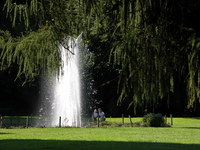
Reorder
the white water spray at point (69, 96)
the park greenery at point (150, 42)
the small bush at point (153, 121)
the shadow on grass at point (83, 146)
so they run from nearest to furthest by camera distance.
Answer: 1. the park greenery at point (150, 42)
2. the shadow on grass at point (83, 146)
3. the small bush at point (153, 121)
4. the white water spray at point (69, 96)

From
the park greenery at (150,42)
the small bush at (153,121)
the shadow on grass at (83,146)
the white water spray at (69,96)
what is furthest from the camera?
the white water spray at (69,96)

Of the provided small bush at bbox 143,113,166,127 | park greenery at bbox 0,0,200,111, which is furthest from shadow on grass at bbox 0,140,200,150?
small bush at bbox 143,113,166,127

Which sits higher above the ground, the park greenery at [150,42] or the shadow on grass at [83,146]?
the park greenery at [150,42]

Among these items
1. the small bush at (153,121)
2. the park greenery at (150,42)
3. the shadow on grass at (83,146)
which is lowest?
the shadow on grass at (83,146)

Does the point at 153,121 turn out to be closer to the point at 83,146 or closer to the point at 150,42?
the point at 83,146

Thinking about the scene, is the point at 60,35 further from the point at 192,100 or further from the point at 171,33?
the point at 192,100

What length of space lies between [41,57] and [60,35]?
0.44m

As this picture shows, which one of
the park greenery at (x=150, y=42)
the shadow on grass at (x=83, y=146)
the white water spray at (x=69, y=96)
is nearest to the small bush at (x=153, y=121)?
the white water spray at (x=69, y=96)

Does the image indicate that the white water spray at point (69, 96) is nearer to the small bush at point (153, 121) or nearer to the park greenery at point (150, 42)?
the small bush at point (153, 121)

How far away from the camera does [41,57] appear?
259 inches

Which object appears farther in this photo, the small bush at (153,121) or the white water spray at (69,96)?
the white water spray at (69,96)

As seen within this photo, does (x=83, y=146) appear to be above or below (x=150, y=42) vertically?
below

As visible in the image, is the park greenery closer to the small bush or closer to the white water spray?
the small bush

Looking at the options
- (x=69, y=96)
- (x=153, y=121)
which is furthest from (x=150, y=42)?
(x=69, y=96)
